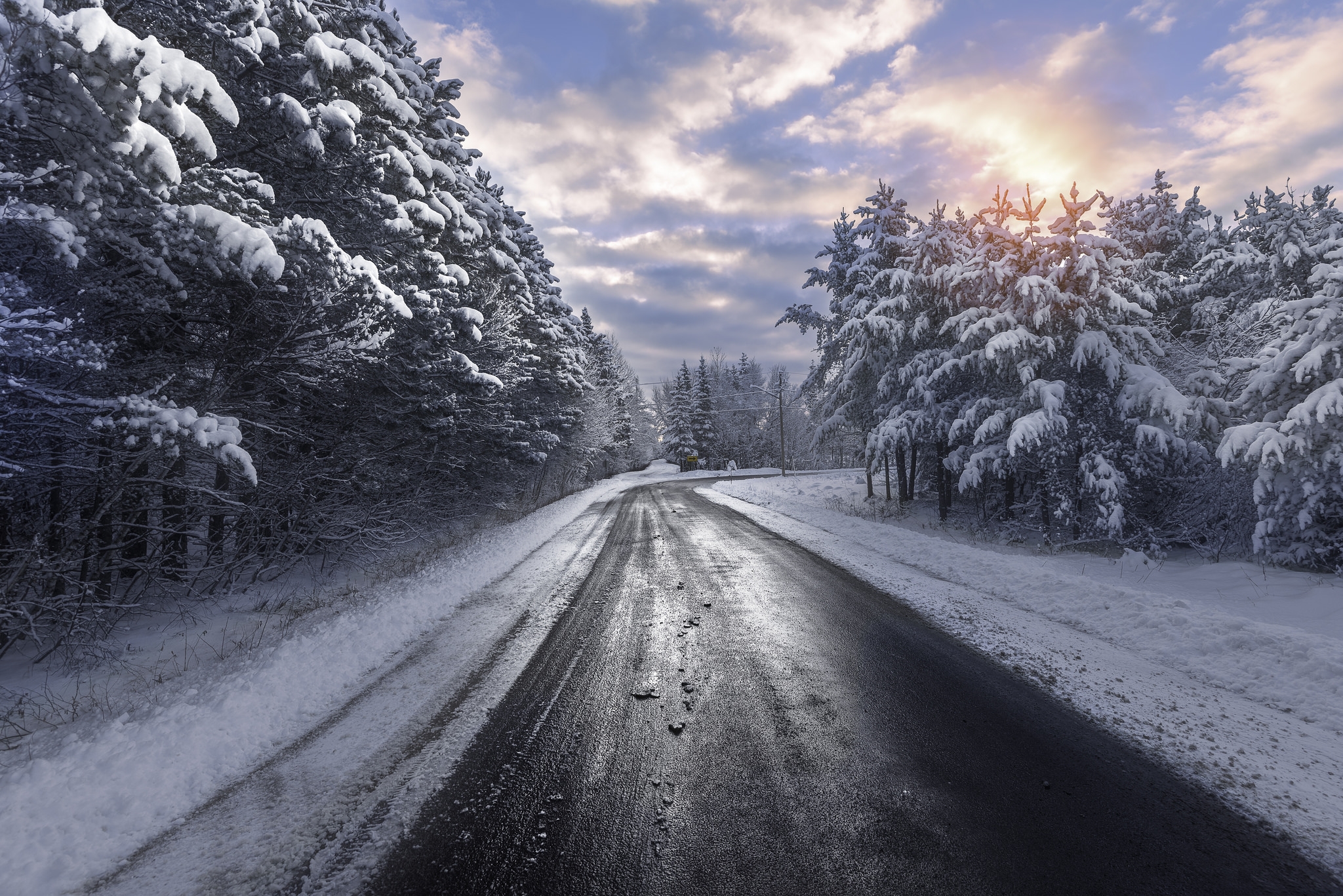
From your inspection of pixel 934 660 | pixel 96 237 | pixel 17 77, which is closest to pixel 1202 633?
pixel 934 660

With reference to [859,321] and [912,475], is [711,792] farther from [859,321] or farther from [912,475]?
[912,475]

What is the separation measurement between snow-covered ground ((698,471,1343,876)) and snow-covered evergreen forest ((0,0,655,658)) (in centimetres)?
726

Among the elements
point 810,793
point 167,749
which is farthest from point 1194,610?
point 167,749

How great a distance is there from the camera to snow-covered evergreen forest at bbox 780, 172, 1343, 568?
732 cm

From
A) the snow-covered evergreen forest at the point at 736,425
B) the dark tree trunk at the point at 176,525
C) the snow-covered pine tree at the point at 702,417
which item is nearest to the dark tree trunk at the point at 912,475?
the dark tree trunk at the point at 176,525

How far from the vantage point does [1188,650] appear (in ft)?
15.8

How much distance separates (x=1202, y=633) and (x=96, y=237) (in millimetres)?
11136

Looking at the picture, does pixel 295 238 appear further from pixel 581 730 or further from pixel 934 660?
pixel 934 660

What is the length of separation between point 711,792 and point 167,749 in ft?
11.3

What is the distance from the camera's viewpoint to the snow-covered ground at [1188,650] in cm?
304

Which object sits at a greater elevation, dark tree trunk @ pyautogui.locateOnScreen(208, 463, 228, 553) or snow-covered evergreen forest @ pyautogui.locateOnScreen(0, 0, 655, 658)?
snow-covered evergreen forest @ pyautogui.locateOnScreen(0, 0, 655, 658)

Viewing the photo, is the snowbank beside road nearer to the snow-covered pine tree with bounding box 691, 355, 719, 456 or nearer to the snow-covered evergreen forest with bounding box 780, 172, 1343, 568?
the snow-covered evergreen forest with bounding box 780, 172, 1343, 568

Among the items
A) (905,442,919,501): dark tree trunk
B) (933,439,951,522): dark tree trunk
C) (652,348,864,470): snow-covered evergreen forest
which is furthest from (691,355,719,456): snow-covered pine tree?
(933,439,951,522): dark tree trunk

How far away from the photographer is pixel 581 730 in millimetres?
3604
